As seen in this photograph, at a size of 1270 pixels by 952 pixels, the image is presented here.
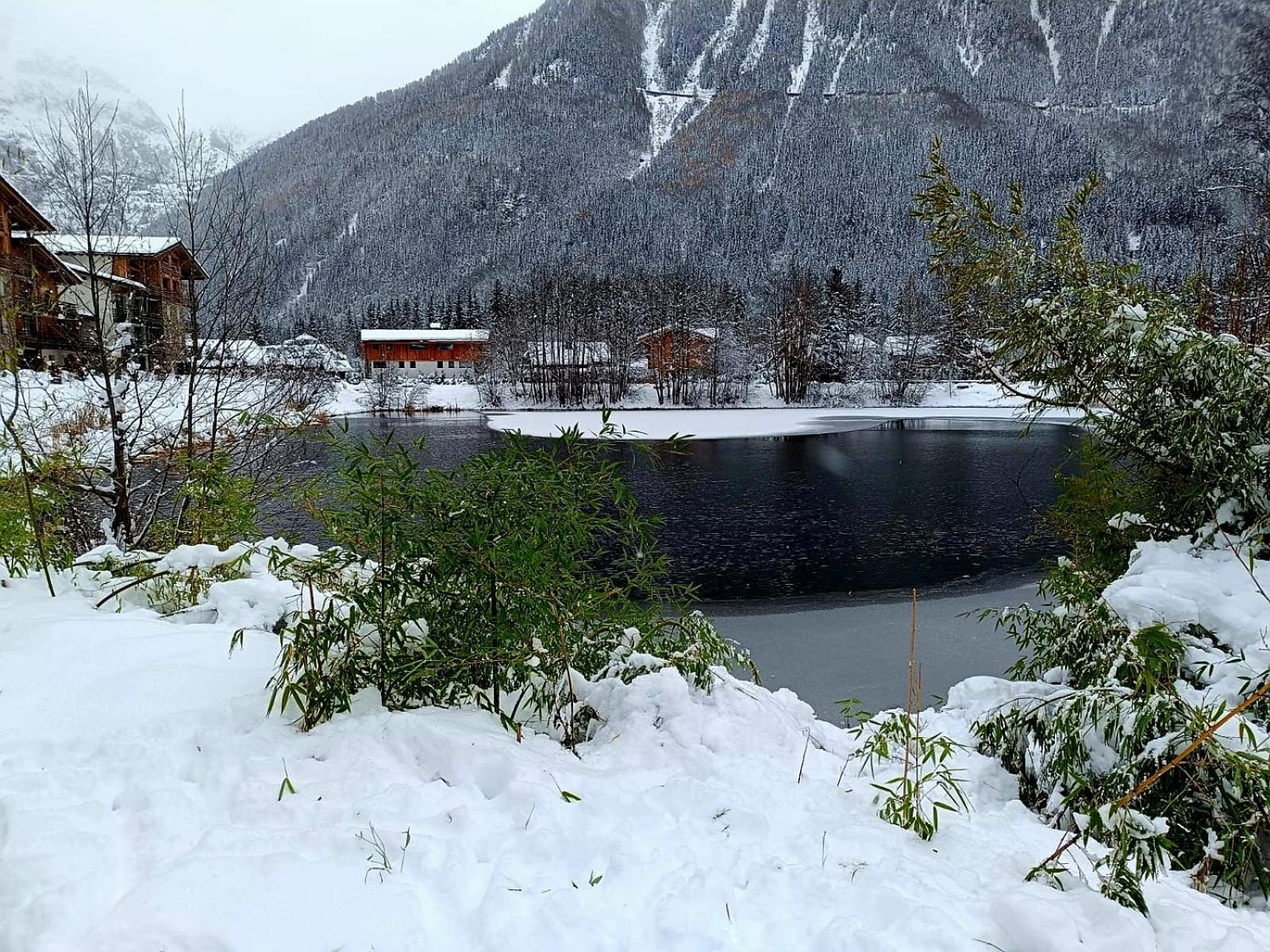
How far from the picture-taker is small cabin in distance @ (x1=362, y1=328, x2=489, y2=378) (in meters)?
70.5

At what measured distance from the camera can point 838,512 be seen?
14953 mm

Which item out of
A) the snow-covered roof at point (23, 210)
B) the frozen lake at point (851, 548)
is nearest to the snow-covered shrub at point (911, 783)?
the frozen lake at point (851, 548)

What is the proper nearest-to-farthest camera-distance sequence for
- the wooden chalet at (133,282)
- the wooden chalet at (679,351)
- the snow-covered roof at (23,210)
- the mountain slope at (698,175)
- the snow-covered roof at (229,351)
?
1. the wooden chalet at (133,282)
2. the snow-covered roof at (229,351)
3. the snow-covered roof at (23,210)
4. the wooden chalet at (679,351)
5. the mountain slope at (698,175)

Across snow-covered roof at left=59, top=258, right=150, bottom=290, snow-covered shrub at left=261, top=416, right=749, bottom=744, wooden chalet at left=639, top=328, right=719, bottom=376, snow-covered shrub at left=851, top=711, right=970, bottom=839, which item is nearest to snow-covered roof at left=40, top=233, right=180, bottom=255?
snow-covered roof at left=59, top=258, right=150, bottom=290

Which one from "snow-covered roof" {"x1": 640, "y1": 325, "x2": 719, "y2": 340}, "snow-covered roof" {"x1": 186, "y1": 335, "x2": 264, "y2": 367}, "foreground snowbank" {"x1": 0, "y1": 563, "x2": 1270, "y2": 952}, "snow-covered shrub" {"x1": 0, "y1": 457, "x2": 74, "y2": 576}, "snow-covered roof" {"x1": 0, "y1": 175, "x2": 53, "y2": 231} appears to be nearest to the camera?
"foreground snowbank" {"x1": 0, "y1": 563, "x2": 1270, "y2": 952}

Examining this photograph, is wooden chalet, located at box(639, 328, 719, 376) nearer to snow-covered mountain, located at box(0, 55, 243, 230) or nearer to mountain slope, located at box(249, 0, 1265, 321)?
mountain slope, located at box(249, 0, 1265, 321)

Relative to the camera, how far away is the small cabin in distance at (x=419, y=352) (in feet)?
231

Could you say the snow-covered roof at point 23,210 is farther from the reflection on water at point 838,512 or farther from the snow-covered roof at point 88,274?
the snow-covered roof at point 88,274

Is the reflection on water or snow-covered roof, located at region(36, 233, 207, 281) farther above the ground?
snow-covered roof, located at region(36, 233, 207, 281)

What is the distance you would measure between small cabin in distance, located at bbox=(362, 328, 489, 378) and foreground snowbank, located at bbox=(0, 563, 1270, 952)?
70362 millimetres

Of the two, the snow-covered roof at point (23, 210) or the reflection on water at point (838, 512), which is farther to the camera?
the snow-covered roof at point (23, 210)

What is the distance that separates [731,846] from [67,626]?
119 inches

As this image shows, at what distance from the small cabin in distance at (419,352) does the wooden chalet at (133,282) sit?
213 ft

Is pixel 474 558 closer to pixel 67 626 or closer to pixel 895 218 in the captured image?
pixel 67 626
